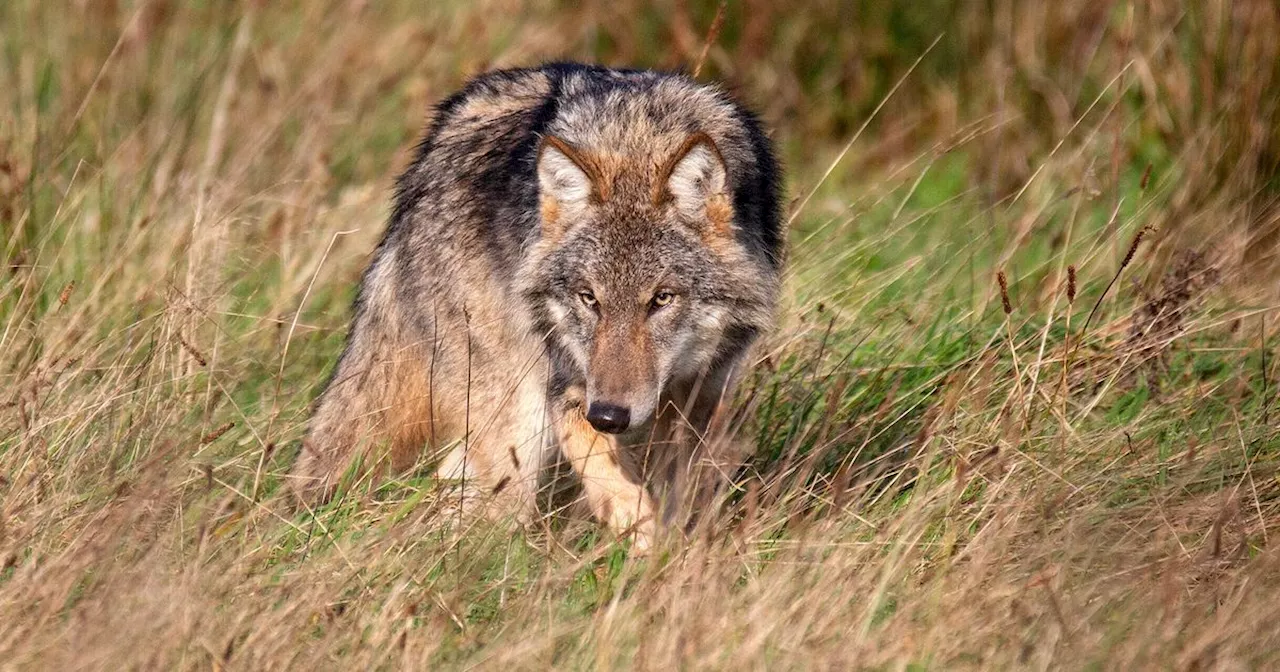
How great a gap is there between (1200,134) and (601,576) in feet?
12.9

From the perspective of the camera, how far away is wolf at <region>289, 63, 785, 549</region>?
5.05 meters

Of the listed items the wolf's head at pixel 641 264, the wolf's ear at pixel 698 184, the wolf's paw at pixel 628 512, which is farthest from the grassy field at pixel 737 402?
the wolf's ear at pixel 698 184

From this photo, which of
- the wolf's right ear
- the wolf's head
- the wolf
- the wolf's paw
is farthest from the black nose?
the wolf's right ear

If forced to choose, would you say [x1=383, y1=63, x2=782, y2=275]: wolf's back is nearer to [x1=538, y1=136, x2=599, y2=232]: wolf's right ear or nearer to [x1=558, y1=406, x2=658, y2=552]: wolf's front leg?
[x1=538, y1=136, x2=599, y2=232]: wolf's right ear

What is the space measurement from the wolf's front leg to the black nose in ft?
1.51

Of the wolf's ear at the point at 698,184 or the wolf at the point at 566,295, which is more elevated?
the wolf's ear at the point at 698,184

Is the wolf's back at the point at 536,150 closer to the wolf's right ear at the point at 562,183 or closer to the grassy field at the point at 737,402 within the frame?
the wolf's right ear at the point at 562,183

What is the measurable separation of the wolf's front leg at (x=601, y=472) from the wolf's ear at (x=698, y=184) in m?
0.81

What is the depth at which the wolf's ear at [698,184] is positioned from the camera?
5004 millimetres

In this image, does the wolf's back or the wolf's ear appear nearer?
the wolf's ear

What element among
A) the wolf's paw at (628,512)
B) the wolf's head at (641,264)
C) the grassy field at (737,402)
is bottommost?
the wolf's paw at (628,512)

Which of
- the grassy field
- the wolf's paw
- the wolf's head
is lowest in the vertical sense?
the wolf's paw

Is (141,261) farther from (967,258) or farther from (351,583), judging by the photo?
(967,258)

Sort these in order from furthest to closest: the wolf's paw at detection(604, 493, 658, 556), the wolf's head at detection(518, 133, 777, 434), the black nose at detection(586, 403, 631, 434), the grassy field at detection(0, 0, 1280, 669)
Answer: the wolf's paw at detection(604, 493, 658, 556) → the wolf's head at detection(518, 133, 777, 434) → the black nose at detection(586, 403, 631, 434) → the grassy field at detection(0, 0, 1280, 669)
